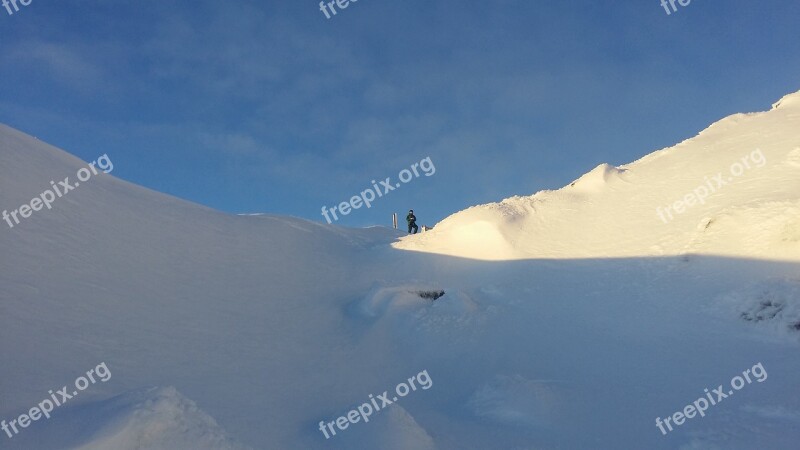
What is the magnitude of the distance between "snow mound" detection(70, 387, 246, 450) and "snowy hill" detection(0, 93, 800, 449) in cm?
3

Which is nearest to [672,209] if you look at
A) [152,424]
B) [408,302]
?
[408,302]

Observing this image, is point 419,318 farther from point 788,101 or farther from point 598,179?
point 788,101

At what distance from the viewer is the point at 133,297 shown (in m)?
13.4

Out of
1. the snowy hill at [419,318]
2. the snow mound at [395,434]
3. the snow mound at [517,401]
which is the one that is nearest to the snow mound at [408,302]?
the snowy hill at [419,318]

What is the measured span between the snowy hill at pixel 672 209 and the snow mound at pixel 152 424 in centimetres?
1481

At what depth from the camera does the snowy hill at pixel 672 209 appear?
1648 centimetres

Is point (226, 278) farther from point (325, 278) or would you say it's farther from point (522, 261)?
point (522, 261)

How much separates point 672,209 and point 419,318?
11.8 meters

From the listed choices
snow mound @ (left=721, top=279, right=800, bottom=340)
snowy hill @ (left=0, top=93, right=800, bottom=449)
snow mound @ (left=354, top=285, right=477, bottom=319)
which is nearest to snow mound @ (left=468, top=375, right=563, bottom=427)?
snowy hill @ (left=0, top=93, right=800, bottom=449)

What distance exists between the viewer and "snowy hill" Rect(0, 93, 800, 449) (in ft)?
31.2

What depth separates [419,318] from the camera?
15.8 meters

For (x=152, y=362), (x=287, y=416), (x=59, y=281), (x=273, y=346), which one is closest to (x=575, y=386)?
(x=287, y=416)

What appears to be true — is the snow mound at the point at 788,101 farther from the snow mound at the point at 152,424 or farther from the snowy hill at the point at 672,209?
the snow mound at the point at 152,424

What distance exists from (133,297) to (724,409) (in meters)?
14.5
